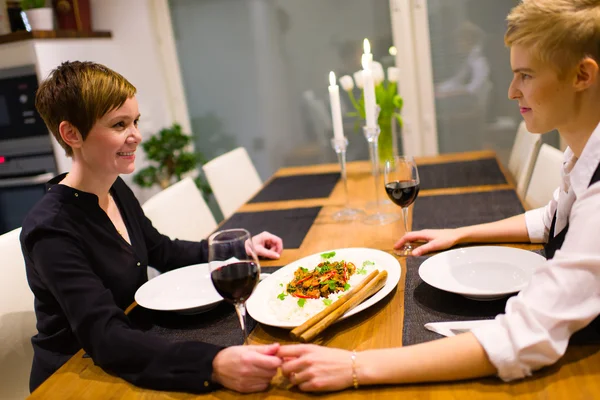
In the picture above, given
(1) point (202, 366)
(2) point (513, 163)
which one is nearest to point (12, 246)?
(1) point (202, 366)

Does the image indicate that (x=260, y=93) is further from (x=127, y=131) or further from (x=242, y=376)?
(x=242, y=376)

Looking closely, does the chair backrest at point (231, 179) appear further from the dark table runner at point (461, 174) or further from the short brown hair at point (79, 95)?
the short brown hair at point (79, 95)

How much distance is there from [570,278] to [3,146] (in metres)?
3.49

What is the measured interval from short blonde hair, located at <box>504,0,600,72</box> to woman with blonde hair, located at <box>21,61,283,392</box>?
72 cm

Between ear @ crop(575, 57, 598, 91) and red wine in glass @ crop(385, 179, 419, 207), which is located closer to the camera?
ear @ crop(575, 57, 598, 91)

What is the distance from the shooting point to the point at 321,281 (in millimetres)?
1267

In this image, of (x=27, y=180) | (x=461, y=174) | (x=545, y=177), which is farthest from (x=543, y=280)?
(x=27, y=180)

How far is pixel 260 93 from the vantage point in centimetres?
423

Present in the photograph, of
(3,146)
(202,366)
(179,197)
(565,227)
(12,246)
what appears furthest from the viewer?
(3,146)

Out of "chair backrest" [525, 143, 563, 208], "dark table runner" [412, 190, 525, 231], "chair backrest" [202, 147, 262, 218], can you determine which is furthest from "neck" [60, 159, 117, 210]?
"chair backrest" [525, 143, 563, 208]

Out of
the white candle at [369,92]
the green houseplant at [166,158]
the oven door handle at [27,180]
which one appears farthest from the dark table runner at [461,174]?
the oven door handle at [27,180]

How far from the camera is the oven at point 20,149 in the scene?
3.33 m

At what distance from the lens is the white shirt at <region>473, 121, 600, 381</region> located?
0.88 m

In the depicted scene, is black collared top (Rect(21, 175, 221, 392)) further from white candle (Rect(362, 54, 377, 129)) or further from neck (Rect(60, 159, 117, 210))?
white candle (Rect(362, 54, 377, 129))
